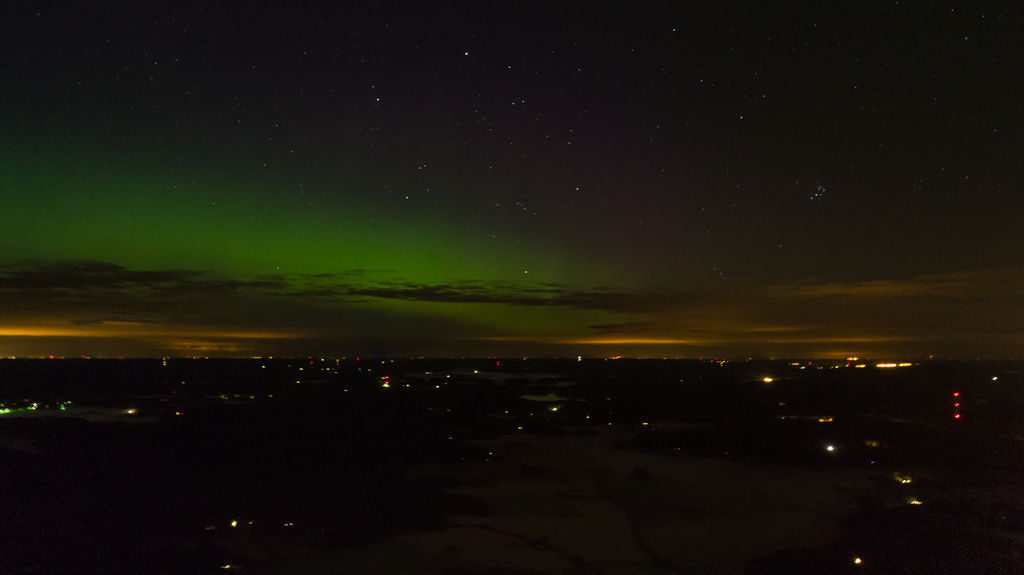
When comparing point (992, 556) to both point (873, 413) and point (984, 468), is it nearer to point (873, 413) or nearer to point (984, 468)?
point (984, 468)

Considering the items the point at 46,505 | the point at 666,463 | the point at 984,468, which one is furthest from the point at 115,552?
the point at 984,468

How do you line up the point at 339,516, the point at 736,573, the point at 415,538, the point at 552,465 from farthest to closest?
the point at 552,465 → the point at 339,516 → the point at 415,538 → the point at 736,573

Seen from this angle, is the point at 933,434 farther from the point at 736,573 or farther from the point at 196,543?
the point at 196,543

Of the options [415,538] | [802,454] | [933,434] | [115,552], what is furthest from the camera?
[933,434]

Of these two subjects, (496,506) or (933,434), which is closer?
(496,506)

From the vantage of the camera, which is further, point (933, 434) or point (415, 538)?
point (933, 434)

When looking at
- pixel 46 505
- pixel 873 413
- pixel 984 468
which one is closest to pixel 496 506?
pixel 46 505
